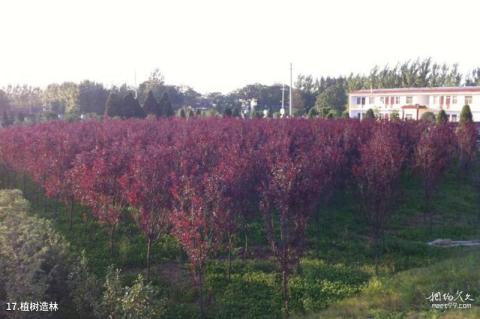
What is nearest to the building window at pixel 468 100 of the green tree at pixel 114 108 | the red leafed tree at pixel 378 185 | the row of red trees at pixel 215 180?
the green tree at pixel 114 108

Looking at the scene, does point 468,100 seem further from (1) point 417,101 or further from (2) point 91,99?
(2) point 91,99

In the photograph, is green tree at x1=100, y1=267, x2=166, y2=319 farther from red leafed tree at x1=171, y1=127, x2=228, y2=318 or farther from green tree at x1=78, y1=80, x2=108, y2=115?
green tree at x1=78, y1=80, x2=108, y2=115

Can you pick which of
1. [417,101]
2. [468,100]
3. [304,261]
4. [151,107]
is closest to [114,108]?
[151,107]

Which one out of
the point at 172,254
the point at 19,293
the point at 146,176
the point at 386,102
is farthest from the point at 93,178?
the point at 386,102

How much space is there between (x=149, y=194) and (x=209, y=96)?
59.9m

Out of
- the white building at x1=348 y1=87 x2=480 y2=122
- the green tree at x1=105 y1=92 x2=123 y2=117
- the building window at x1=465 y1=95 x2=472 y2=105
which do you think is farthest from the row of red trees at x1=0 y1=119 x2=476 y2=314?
the building window at x1=465 y1=95 x2=472 y2=105

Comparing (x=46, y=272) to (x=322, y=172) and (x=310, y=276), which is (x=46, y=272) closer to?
(x=310, y=276)

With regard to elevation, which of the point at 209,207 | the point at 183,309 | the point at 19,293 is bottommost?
the point at 183,309

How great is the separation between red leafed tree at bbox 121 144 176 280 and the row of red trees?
0.01m

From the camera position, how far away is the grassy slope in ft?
20.4

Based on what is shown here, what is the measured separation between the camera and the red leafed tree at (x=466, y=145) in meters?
14.6

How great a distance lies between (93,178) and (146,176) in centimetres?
100

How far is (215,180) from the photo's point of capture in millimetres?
6047

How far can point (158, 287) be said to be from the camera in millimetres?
6395
